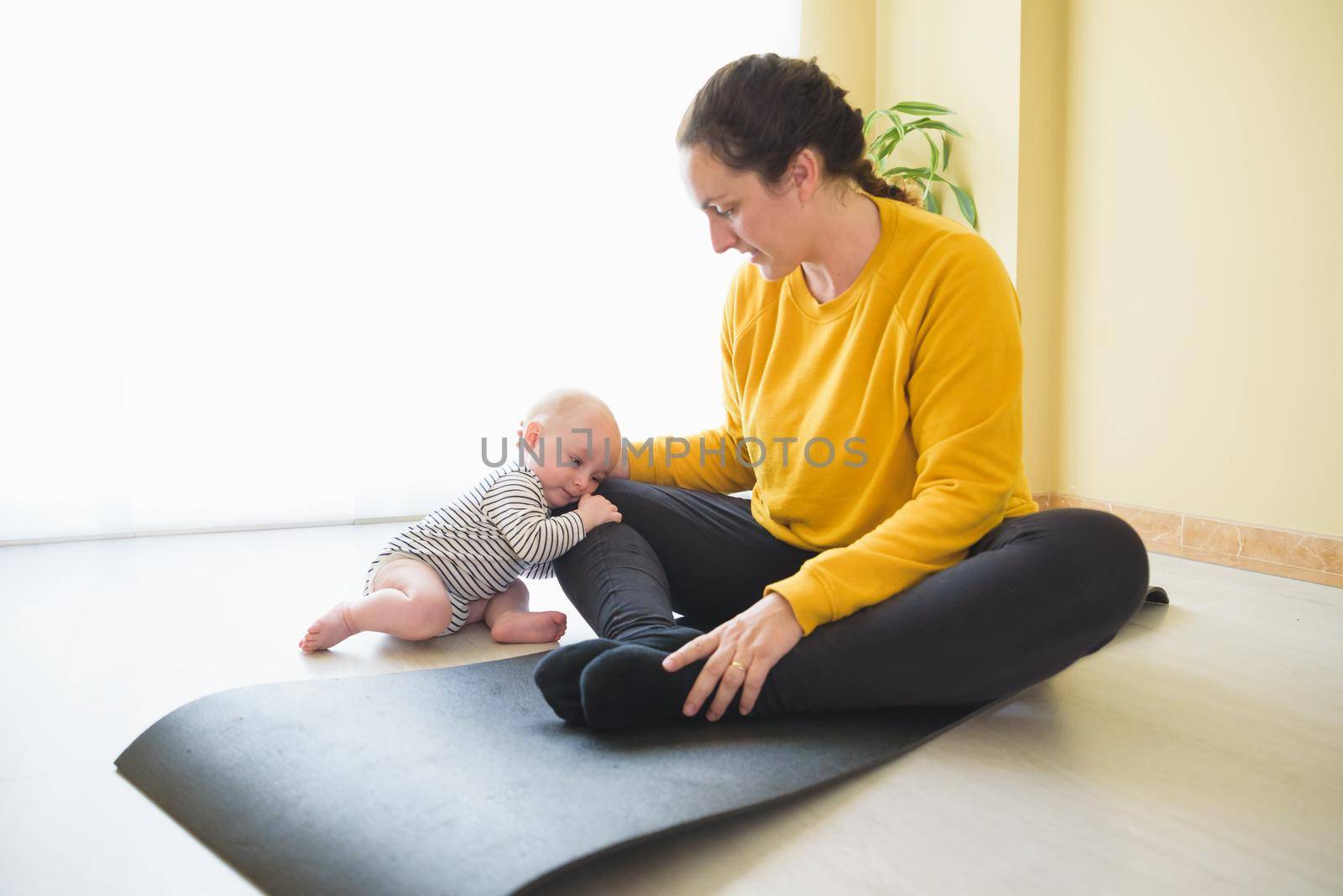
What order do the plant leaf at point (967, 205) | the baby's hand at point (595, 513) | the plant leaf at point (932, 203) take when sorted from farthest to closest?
the plant leaf at point (932, 203), the plant leaf at point (967, 205), the baby's hand at point (595, 513)

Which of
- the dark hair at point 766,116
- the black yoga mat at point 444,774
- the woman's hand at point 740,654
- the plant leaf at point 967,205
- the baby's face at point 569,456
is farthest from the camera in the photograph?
the plant leaf at point 967,205

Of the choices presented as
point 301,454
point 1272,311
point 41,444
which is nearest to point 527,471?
point 301,454

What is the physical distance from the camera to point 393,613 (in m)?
1.60

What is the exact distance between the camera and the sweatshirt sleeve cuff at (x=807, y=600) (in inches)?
46.2

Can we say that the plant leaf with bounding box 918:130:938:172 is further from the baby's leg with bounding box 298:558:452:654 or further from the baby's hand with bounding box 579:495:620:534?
the baby's leg with bounding box 298:558:452:654

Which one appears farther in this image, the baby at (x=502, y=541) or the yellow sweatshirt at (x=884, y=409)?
the baby at (x=502, y=541)

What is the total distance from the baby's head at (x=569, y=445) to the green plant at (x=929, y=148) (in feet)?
5.66

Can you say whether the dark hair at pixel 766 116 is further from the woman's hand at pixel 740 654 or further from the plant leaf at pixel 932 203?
the plant leaf at pixel 932 203

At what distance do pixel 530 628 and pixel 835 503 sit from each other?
57cm

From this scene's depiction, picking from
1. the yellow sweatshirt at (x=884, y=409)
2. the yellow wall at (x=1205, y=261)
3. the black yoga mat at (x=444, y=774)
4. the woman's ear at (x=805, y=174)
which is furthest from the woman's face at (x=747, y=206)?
the yellow wall at (x=1205, y=261)

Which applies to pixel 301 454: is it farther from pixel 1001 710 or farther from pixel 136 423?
pixel 1001 710

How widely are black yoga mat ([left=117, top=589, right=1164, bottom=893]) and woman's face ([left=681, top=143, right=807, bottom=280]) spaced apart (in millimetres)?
661

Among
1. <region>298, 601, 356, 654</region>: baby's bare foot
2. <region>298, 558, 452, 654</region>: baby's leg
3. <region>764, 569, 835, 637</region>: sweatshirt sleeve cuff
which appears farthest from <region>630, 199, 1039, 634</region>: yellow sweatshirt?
<region>298, 601, 356, 654</region>: baby's bare foot

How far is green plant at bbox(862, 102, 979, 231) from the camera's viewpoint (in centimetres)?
311
